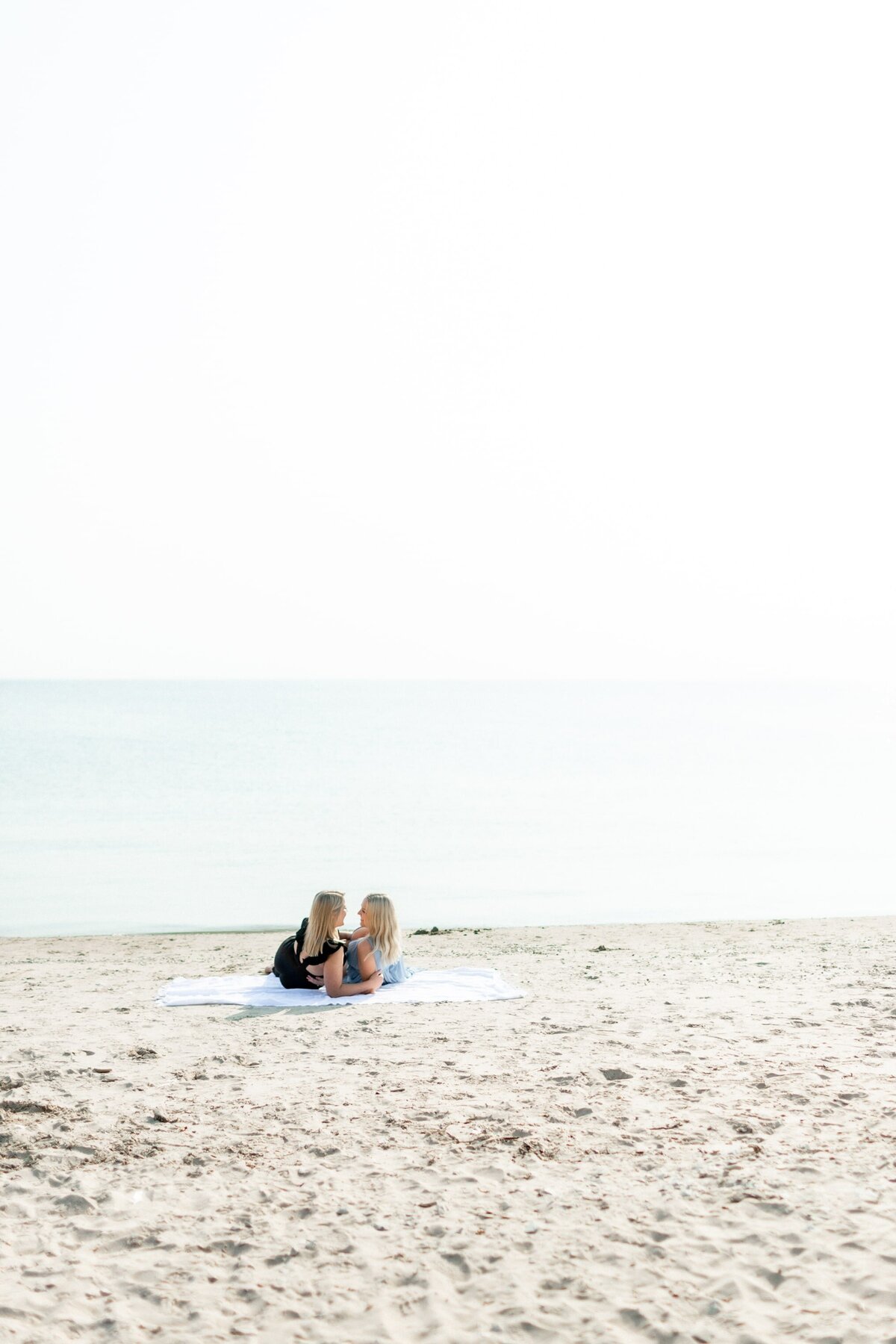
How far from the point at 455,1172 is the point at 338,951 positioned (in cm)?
434

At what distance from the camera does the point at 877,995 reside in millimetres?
9445

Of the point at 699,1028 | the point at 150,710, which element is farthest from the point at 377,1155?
the point at 150,710

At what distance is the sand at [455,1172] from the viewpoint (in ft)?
14.0

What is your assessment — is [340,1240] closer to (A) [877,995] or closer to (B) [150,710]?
(A) [877,995]

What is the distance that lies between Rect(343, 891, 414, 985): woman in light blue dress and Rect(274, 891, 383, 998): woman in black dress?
97 millimetres

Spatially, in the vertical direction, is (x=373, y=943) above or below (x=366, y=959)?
above

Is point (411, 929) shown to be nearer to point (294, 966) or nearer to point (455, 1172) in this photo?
point (294, 966)

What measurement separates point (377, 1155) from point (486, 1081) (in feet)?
4.34

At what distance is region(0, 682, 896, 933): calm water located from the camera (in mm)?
21312

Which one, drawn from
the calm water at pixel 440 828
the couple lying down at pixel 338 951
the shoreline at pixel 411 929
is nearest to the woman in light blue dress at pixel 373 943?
the couple lying down at pixel 338 951

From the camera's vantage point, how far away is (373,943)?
996 centimetres

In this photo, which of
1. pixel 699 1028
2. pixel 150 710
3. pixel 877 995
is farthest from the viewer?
pixel 150 710

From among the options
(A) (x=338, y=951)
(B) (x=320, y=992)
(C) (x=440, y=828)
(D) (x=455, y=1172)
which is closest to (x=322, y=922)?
(A) (x=338, y=951)

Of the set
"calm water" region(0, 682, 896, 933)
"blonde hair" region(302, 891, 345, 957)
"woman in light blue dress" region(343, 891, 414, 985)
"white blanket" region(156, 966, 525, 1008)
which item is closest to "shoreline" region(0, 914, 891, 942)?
"calm water" region(0, 682, 896, 933)
